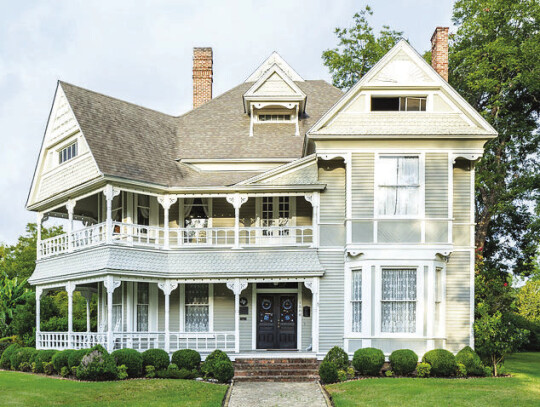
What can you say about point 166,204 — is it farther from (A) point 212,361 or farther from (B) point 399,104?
(B) point 399,104

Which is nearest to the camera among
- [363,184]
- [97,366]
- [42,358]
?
[97,366]

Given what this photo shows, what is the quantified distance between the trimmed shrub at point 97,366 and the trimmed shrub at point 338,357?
626 centimetres

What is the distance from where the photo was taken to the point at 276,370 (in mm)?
20422

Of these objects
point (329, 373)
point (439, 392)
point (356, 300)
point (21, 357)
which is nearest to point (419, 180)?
point (356, 300)

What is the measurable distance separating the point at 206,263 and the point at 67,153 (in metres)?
6.82

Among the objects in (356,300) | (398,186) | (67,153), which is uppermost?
(67,153)

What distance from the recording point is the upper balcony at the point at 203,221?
23.0 meters

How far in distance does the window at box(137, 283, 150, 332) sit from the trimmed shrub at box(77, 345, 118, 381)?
413 centimetres

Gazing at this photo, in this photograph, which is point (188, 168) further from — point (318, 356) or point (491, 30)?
point (491, 30)

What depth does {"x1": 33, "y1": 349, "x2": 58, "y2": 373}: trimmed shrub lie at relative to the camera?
21797 millimetres

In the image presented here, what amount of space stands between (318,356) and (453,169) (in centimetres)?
766

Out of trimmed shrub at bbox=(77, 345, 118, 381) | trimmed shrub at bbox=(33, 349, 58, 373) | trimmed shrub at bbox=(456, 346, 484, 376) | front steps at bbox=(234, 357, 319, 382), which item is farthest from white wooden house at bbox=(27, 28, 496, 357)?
trimmed shrub at bbox=(77, 345, 118, 381)

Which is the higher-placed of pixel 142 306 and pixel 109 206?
pixel 109 206

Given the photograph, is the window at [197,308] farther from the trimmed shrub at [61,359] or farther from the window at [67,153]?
the window at [67,153]
